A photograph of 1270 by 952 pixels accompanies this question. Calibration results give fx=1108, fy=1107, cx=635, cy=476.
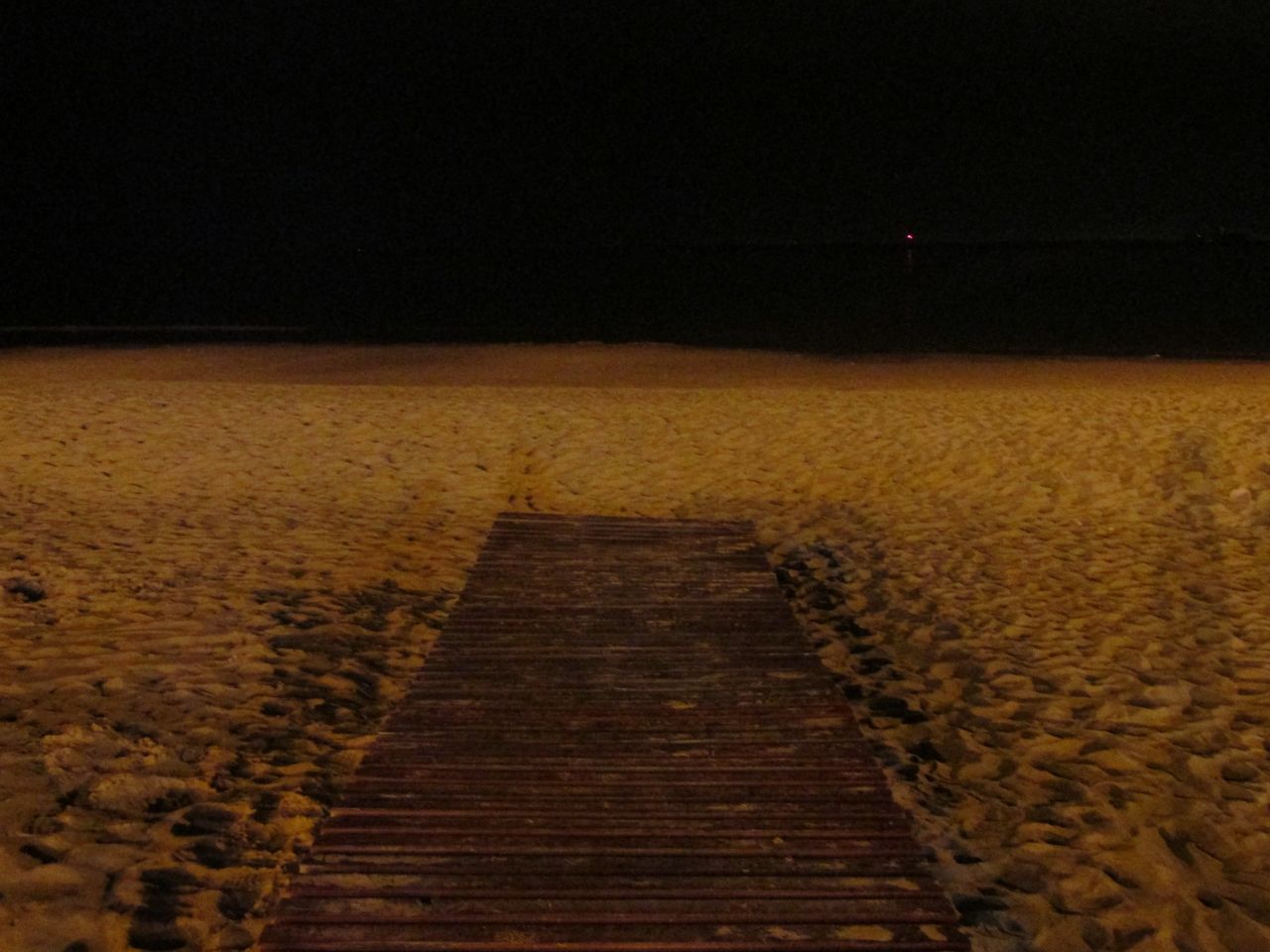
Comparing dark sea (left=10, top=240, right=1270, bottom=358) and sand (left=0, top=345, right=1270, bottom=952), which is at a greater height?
dark sea (left=10, top=240, right=1270, bottom=358)

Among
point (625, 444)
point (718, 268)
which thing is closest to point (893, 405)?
point (625, 444)

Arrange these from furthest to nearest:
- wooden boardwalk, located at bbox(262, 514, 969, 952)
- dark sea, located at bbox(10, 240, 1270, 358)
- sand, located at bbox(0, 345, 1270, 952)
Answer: dark sea, located at bbox(10, 240, 1270, 358)
sand, located at bbox(0, 345, 1270, 952)
wooden boardwalk, located at bbox(262, 514, 969, 952)

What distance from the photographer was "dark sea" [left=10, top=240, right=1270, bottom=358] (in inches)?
710

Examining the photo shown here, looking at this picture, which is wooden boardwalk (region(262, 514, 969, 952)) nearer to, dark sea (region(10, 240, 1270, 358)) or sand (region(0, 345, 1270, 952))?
sand (region(0, 345, 1270, 952))

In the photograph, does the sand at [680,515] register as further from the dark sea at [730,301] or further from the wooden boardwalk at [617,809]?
the dark sea at [730,301]

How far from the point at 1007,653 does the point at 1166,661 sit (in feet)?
2.02

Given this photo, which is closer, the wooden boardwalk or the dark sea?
the wooden boardwalk

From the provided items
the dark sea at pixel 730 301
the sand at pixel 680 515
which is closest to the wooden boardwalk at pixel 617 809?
the sand at pixel 680 515

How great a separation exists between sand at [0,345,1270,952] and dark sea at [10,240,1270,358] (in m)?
7.33

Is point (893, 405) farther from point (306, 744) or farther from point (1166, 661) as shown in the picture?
point (306, 744)

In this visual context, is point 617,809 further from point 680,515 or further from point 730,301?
point 730,301

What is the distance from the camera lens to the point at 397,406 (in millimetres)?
9805

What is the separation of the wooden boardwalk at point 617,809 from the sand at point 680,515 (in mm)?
168

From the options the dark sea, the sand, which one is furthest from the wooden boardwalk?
the dark sea
